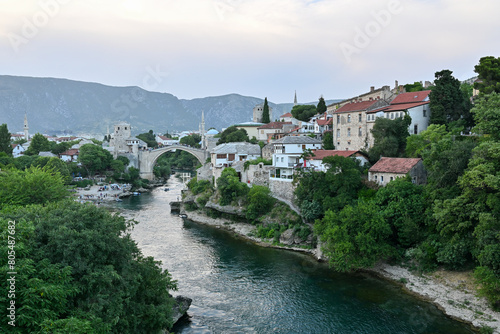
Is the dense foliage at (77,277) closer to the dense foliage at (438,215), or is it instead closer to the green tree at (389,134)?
the dense foliage at (438,215)

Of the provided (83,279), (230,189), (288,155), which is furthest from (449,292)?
(230,189)

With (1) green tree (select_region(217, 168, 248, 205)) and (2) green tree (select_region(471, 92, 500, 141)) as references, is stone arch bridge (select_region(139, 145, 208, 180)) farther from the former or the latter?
(2) green tree (select_region(471, 92, 500, 141))

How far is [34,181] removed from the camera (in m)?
22.3

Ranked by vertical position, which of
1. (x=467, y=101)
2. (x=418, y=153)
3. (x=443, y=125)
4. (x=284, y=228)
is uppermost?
(x=467, y=101)

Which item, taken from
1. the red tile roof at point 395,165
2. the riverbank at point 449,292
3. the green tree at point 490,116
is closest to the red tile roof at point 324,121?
the red tile roof at point 395,165

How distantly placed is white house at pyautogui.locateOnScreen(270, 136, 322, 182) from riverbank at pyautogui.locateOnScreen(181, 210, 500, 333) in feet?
51.0

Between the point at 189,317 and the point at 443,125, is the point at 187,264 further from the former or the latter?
the point at 443,125

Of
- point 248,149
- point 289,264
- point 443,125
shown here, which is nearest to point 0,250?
point 289,264

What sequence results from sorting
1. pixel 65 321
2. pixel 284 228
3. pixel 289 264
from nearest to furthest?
pixel 65 321
pixel 289 264
pixel 284 228

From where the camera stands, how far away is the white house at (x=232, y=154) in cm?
4697

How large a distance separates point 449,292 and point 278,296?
935 cm

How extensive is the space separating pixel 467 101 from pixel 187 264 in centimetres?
2830

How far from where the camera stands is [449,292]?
65.5 ft

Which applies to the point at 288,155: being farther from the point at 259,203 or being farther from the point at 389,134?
the point at 389,134
